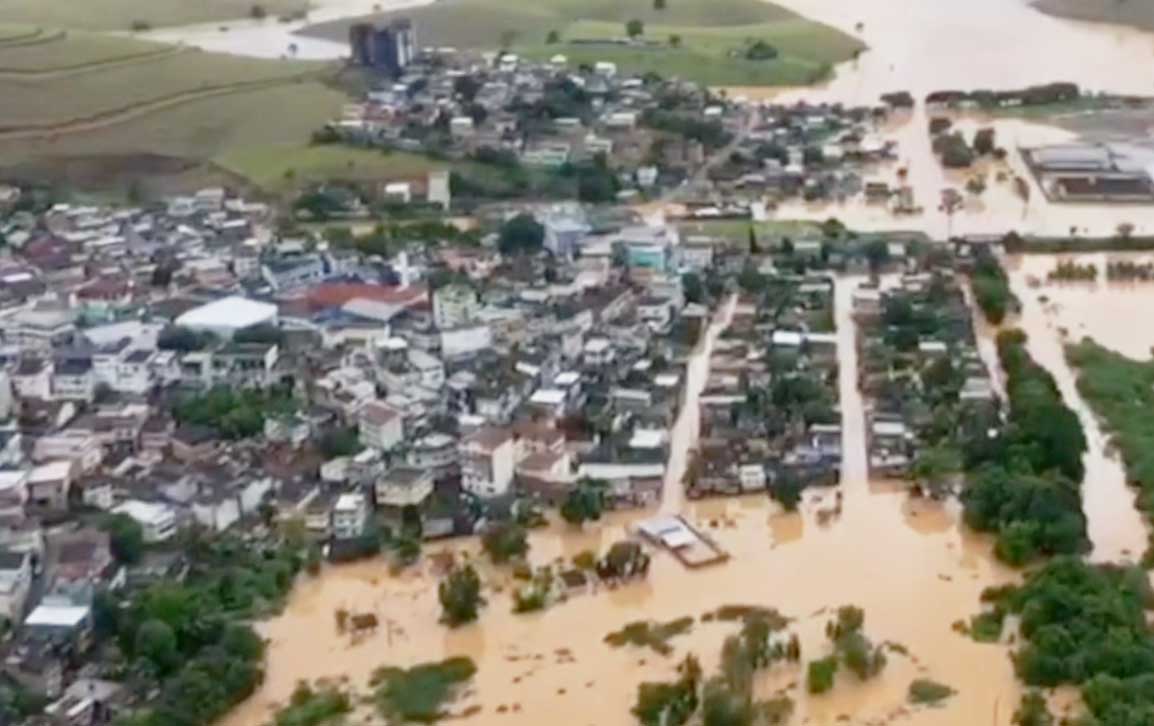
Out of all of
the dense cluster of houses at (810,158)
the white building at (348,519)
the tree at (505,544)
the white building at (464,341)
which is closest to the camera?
the tree at (505,544)

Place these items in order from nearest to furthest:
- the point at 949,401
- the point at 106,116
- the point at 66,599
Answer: the point at 66,599 → the point at 949,401 → the point at 106,116

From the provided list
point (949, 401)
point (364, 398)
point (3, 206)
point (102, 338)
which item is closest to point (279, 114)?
point (3, 206)

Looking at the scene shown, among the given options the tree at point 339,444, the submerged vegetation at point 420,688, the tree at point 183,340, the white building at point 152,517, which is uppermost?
the tree at point 183,340

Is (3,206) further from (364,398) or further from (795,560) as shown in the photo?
(795,560)

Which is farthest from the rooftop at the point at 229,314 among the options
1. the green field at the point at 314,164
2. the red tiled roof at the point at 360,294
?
the green field at the point at 314,164

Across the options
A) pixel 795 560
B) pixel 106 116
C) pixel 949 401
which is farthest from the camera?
pixel 106 116

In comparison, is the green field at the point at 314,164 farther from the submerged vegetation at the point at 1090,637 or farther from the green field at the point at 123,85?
the submerged vegetation at the point at 1090,637

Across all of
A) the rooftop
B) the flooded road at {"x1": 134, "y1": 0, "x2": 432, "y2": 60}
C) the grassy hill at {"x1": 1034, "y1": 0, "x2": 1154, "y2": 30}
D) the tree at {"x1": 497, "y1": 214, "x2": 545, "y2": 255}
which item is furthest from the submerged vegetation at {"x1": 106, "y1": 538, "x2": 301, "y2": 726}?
the grassy hill at {"x1": 1034, "y1": 0, "x2": 1154, "y2": 30}
